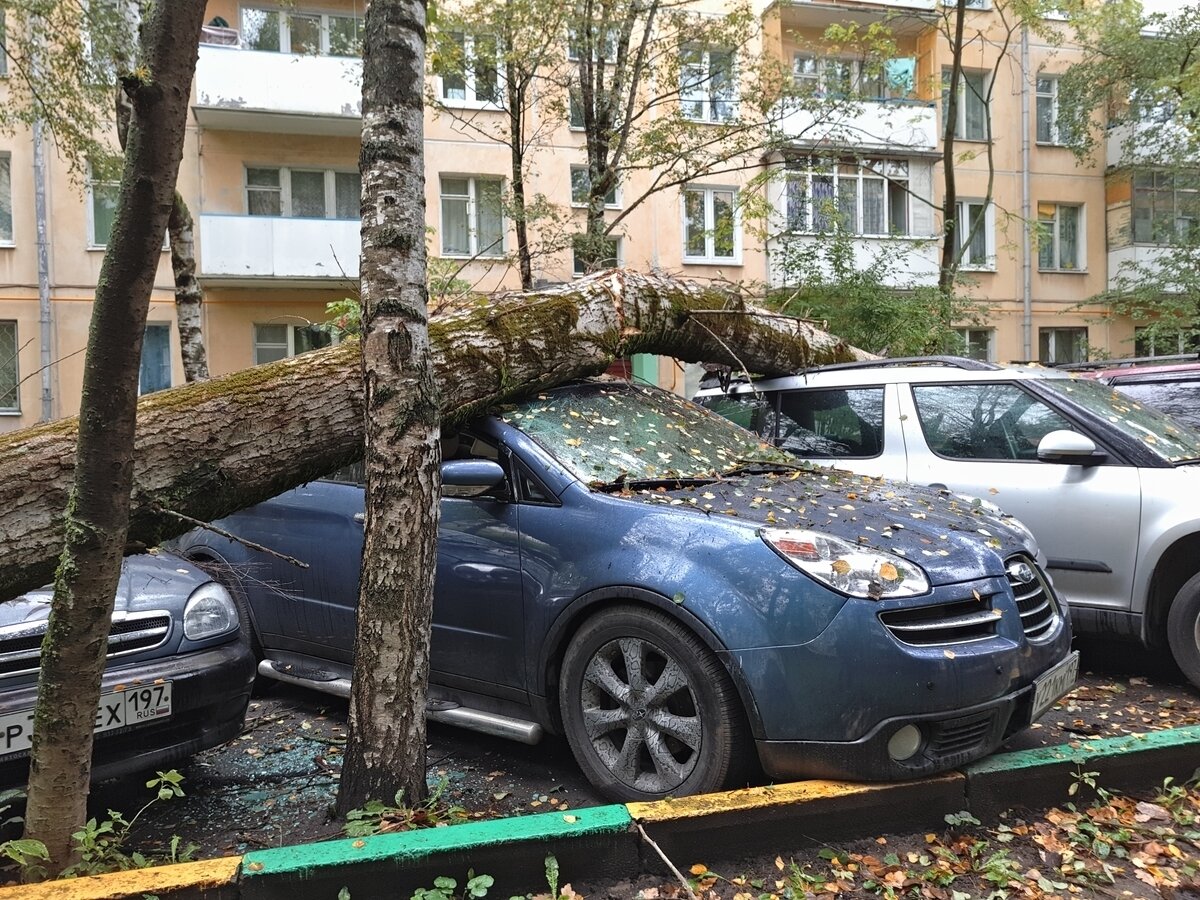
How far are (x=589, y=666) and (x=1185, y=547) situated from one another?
319cm

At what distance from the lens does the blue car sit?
2.94 meters

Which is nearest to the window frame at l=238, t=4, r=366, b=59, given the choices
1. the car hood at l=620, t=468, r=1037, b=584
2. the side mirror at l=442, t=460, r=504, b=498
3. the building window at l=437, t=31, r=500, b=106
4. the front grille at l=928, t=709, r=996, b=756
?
the building window at l=437, t=31, r=500, b=106

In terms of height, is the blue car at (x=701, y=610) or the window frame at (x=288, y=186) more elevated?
the window frame at (x=288, y=186)

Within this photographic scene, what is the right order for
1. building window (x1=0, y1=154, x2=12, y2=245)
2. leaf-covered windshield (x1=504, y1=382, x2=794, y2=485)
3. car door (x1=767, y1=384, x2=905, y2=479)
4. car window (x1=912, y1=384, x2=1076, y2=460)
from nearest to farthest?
1. leaf-covered windshield (x1=504, y1=382, x2=794, y2=485)
2. car window (x1=912, y1=384, x2=1076, y2=460)
3. car door (x1=767, y1=384, x2=905, y2=479)
4. building window (x1=0, y1=154, x2=12, y2=245)

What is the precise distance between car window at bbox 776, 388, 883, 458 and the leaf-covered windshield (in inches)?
52.6

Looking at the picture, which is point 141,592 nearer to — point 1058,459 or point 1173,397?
point 1058,459

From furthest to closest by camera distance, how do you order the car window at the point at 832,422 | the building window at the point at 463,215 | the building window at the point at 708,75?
the building window at the point at 463,215
the building window at the point at 708,75
the car window at the point at 832,422

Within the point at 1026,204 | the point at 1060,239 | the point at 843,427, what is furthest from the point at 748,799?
the point at 1060,239

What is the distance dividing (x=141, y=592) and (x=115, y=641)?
26 centimetres

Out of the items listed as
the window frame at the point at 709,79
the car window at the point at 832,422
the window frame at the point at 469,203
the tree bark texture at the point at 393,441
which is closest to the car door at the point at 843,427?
the car window at the point at 832,422

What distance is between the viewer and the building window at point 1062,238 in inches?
890

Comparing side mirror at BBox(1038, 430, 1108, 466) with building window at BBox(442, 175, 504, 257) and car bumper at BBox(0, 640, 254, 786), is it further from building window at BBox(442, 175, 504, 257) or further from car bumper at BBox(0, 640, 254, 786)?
building window at BBox(442, 175, 504, 257)

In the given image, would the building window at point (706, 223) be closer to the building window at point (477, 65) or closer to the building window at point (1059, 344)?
the building window at point (477, 65)

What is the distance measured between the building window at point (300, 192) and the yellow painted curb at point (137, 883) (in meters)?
17.1
